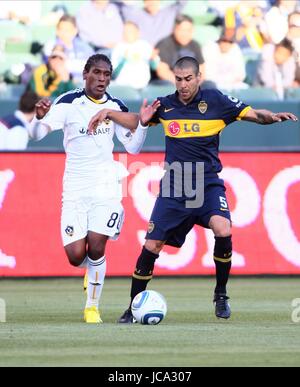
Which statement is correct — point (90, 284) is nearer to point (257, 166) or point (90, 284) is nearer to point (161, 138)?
point (257, 166)

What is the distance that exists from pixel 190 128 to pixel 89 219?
1.24m

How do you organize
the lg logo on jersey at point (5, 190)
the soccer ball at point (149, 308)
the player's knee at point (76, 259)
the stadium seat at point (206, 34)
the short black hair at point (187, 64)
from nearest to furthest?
the soccer ball at point (149, 308) → the short black hair at point (187, 64) → the player's knee at point (76, 259) → the lg logo on jersey at point (5, 190) → the stadium seat at point (206, 34)

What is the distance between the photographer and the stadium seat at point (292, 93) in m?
19.2

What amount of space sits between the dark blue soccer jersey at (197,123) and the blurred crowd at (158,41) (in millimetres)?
8105

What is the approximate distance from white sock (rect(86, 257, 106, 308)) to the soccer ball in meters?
0.61

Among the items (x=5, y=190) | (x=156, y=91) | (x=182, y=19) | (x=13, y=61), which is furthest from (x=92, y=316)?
(x=182, y=19)

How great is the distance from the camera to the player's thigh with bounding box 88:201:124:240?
10.6 metres

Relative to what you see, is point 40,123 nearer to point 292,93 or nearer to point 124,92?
point 124,92

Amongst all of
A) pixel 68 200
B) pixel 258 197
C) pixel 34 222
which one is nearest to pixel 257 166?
pixel 258 197

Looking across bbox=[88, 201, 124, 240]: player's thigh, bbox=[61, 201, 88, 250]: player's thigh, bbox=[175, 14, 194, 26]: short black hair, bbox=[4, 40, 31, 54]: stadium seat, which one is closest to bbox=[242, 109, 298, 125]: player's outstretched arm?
bbox=[88, 201, 124, 240]: player's thigh

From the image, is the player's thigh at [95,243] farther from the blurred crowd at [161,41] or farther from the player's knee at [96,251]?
the blurred crowd at [161,41]

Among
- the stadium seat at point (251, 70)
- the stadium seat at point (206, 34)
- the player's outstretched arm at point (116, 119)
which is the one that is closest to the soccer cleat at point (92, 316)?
the player's outstretched arm at point (116, 119)

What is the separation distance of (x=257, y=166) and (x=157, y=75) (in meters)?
4.85

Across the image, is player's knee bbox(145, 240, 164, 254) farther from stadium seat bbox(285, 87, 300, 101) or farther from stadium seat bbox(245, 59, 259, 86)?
stadium seat bbox(245, 59, 259, 86)
